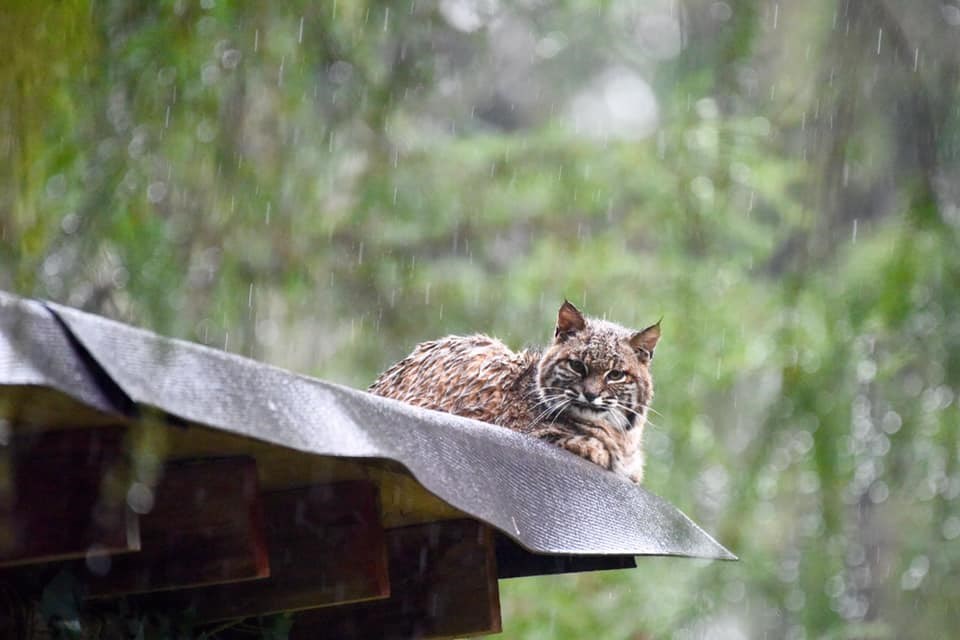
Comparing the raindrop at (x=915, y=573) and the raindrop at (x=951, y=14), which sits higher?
the raindrop at (x=951, y=14)

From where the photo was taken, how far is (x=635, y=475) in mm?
4801

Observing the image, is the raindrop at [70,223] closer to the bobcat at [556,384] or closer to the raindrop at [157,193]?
the raindrop at [157,193]

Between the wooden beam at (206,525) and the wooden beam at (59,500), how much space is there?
0.82 ft

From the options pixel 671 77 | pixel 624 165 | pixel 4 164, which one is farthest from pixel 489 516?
pixel 624 165

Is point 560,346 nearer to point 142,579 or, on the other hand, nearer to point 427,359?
point 427,359

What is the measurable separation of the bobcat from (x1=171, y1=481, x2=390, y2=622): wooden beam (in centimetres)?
177

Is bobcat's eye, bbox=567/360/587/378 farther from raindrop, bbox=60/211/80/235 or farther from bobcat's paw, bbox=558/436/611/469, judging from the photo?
raindrop, bbox=60/211/80/235

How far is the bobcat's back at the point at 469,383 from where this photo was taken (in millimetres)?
4762

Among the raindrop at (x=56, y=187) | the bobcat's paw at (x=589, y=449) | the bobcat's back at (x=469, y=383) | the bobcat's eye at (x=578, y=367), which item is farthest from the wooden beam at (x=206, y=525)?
the bobcat's eye at (x=578, y=367)

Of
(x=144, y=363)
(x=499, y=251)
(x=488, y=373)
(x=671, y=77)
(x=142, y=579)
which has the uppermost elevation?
(x=499, y=251)

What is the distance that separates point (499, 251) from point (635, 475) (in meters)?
4.08

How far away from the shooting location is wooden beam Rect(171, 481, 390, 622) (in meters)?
2.84

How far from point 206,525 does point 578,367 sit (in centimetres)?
243

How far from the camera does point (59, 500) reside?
234cm
